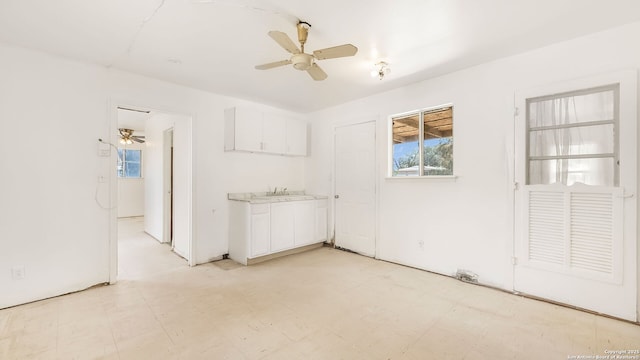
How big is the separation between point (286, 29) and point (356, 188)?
274 cm

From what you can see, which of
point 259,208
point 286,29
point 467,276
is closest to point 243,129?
point 259,208

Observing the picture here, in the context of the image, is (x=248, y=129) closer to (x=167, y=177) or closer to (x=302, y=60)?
(x=167, y=177)

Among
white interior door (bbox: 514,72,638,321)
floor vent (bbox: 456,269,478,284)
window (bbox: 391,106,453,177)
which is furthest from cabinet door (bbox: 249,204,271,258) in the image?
white interior door (bbox: 514,72,638,321)

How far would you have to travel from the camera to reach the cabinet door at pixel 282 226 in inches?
166

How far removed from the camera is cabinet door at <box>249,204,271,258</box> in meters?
3.96

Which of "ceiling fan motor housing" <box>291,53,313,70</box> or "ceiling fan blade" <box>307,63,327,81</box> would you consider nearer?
"ceiling fan motor housing" <box>291,53,313,70</box>

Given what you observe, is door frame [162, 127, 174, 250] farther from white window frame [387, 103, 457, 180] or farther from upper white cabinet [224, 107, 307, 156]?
white window frame [387, 103, 457, 180]

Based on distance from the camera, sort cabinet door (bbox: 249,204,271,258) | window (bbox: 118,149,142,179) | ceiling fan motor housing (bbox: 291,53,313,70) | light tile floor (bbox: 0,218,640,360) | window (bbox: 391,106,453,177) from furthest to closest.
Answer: window (bbox: 118,149,142,179) < cabinet door (bbox: 249,204,271,258) < window (bbox: 391,106,453,177) < ceiling fan motor housing (bbox: 291,53,313,70) < light tile floor (bbox: 0,218,640,360)

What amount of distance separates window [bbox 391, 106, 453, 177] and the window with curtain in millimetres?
892

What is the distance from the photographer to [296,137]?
5.00 meters

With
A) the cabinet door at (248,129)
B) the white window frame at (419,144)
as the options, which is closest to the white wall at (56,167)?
the cabinet door at (248,129)

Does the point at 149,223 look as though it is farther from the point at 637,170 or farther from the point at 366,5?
the point at 637,170

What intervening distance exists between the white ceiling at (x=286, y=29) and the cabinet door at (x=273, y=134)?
127cm

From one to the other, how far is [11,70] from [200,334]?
3.09 metres
